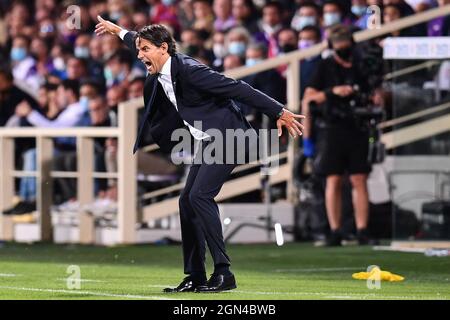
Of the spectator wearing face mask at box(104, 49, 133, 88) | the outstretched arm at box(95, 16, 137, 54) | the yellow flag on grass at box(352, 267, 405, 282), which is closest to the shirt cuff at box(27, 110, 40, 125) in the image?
the spectator wearing face mask at box(104, 49, 133, 88)

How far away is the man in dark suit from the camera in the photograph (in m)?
10.7

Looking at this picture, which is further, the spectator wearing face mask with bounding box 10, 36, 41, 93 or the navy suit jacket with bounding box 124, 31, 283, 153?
the spectator wearing face mask with bounding box 10, 36, 41, 93

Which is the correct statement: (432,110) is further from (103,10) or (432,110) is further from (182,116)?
(103,10)

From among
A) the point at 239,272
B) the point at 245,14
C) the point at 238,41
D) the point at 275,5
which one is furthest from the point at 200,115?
the point at 245,14

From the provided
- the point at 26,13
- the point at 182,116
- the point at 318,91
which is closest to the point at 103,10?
the point at 26,13

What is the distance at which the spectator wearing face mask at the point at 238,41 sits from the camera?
19.7 meters

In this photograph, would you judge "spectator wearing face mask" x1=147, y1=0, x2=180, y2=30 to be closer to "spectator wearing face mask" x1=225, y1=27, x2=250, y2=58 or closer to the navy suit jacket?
"spectator wearing face mask" x1=225, y1=27, x2=250, y2=58

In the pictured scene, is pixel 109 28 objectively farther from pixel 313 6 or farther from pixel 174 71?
pixel 313 6

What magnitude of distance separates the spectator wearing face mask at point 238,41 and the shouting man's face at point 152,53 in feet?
29.3

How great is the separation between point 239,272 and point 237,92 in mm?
3145

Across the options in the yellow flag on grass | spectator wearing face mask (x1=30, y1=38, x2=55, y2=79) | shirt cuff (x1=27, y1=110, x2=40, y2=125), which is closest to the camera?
the yellow flag on grass

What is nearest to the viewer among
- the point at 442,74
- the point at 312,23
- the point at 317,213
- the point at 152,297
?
the point at 152,297

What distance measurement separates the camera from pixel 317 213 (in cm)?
1783

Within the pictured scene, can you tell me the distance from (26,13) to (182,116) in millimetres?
15305
